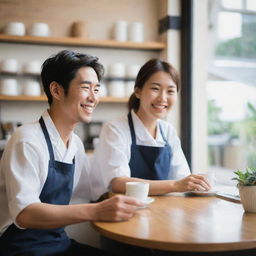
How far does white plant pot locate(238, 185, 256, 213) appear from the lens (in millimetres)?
1656

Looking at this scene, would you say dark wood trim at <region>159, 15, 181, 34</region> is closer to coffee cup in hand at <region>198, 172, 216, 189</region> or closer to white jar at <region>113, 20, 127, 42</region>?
white jar at <region>113, 20, 127, 42</region>

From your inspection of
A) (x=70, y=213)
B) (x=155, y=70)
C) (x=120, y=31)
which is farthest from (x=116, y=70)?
(x=70, y=213)

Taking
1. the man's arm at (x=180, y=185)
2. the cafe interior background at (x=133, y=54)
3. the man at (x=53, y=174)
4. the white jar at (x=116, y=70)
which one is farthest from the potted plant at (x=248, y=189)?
the white jar at (x=116, y=70)

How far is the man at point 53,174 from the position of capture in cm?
154

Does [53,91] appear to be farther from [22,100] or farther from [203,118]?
[203,118]

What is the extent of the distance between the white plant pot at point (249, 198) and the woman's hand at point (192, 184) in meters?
0.32

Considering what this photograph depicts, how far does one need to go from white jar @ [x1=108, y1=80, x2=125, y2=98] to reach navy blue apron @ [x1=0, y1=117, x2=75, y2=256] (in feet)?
7.94

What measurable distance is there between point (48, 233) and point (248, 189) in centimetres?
81

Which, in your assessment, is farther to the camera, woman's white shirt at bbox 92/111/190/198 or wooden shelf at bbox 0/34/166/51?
wooden shelf at bbox 0/34/166/51

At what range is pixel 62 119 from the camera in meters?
1.86

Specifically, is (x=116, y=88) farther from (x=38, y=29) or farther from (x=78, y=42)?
(x=38, y=29)

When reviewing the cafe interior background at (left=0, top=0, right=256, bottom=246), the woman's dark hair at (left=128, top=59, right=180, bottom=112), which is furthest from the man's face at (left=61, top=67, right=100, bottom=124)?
the cafe interior background at (left=0, top=0, right=256, bottom=246)

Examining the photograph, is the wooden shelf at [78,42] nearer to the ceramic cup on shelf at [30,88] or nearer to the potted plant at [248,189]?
the ceramic cup on shelf at [30,88]

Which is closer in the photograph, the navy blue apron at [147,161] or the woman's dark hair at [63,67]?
the woman's dark hair at [63,67]
